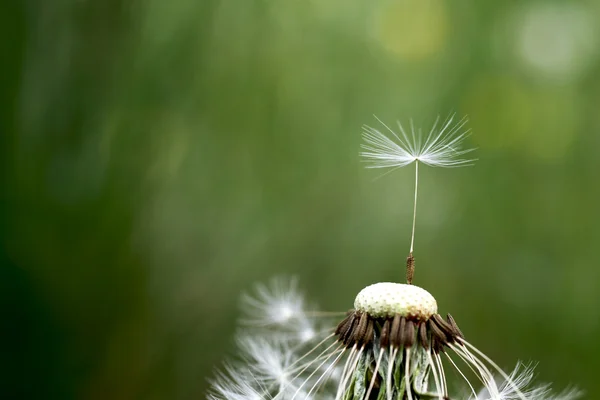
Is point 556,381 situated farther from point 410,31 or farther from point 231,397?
point 231,397

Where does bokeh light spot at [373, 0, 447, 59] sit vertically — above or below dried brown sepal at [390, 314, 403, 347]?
above

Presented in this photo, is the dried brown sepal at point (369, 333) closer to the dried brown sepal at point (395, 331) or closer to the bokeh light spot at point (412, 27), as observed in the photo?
the dried brown sepal at point (395, 331)

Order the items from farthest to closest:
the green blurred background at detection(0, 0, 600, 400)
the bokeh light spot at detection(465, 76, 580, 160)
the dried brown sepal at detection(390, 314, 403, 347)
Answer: the bokeh light spot at detection(465, 76, 580, 160)
the green blurred background at detection(0, 0, 600, 400)
the dried brown sepal at detection(390, 314, 403, 347)

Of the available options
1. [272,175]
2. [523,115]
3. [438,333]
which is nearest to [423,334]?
[438,333]

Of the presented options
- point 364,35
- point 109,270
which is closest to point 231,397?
point 109,270

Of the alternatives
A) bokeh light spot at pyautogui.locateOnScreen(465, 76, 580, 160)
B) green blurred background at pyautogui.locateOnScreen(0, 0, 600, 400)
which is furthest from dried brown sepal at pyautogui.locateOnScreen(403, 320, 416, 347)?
bokeh light spot at pyautogui.locateOnScreen(465, 76, 580, 160)

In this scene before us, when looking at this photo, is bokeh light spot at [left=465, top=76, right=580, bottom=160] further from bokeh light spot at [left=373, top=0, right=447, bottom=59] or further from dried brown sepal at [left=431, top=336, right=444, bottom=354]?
dried brown sepal at [left=431, top=336, right=444, bottom=354]

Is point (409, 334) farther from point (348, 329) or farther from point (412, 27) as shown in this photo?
point (412, 27)
